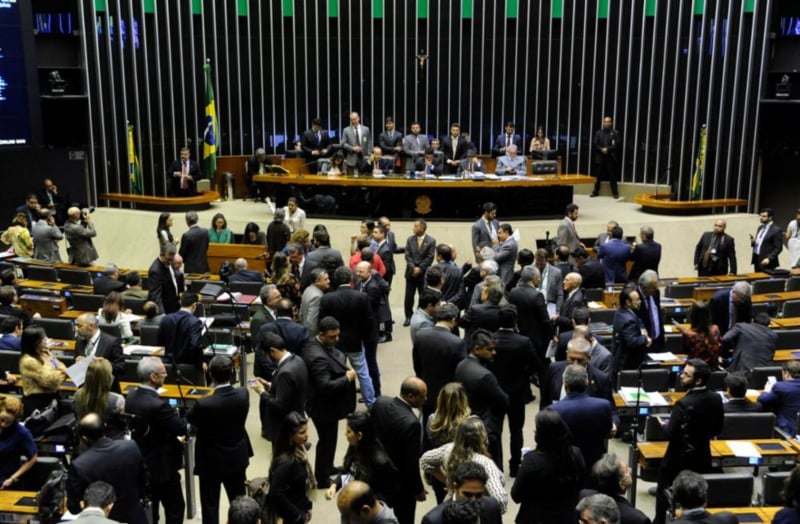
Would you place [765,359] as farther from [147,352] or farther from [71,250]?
[71,250]

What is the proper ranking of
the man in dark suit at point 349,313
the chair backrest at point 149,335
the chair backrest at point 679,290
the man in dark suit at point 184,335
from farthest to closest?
1. the chair backrest at point 679,290
2. the chair backrest at point 149,335
3. the man in dark suit at point 349,313
4. the man in dark suit at point 184,335

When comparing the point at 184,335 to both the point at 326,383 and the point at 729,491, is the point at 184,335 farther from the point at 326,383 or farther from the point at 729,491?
the point at 729,491

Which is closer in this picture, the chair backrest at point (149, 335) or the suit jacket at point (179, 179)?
the chair backrest at point (149, 335)

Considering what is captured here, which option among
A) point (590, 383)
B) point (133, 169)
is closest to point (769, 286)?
point (590, 383)

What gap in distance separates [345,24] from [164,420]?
13794 millimetres

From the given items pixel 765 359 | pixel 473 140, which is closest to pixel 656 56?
pixel 473 140

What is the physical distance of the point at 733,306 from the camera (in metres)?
8.04

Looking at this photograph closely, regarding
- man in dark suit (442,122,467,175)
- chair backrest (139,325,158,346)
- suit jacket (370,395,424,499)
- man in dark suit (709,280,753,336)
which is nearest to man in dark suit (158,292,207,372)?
chair backrest (139,325,158,346)

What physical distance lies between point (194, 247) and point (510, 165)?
237 inches

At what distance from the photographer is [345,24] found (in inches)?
697

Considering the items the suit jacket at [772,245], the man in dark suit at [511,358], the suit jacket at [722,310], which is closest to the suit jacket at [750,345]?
the suit jacket at [722,310]

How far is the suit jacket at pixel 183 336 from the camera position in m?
6.72

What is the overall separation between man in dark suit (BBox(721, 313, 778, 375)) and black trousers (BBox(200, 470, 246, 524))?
13.9ft

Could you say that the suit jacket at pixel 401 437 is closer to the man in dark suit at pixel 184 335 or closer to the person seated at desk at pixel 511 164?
the man in dark suit at pixel 184 335
